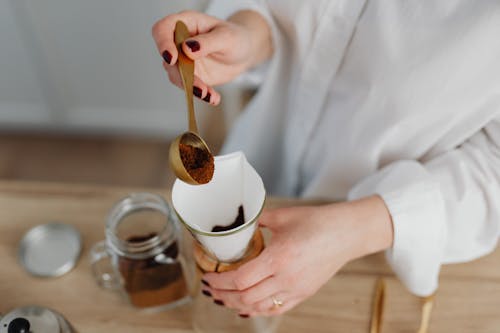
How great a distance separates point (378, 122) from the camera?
2.49 ft

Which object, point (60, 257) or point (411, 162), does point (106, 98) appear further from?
point (411, 162)

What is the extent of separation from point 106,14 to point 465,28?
111 centimetres

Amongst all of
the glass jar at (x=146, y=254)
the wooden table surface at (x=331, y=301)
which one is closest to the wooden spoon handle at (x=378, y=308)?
the wooden table surface at (x=331, y=301)

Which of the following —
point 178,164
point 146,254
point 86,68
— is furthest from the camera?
point 86,68

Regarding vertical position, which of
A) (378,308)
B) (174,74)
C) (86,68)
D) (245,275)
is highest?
(174,74)

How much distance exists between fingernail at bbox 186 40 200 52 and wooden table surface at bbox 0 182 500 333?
0.97ft

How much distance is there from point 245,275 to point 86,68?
4.07 ft

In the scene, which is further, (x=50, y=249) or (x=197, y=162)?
(x=50, y=249)

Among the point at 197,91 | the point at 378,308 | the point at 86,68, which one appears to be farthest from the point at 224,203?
the point at 86,68

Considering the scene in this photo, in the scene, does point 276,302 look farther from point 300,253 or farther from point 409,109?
point 409,109

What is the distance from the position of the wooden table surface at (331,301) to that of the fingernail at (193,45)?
30 centimetres

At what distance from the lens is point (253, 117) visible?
0.96 m

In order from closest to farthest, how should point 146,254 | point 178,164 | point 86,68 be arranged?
point 178,164
point 146,254
point 86,68

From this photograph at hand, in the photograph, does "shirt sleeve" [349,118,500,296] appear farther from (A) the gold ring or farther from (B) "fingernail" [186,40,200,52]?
(B) "fingernail" [186,40,200,52]
